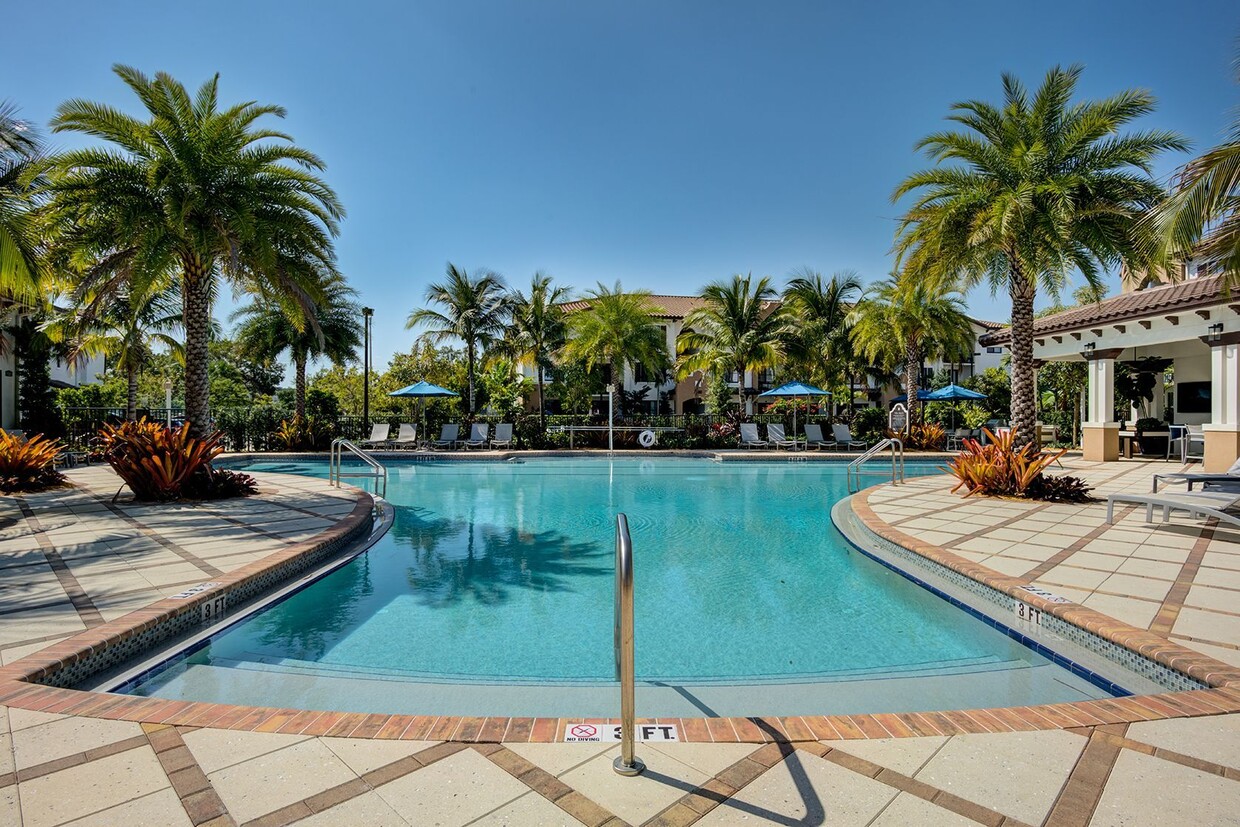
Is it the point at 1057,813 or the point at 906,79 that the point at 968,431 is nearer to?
the point at 906,79

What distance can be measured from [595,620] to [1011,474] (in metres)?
8.88

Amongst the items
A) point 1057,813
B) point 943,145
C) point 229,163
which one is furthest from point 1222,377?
point 229,163

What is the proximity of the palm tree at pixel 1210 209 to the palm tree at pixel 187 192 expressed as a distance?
13.5 metres

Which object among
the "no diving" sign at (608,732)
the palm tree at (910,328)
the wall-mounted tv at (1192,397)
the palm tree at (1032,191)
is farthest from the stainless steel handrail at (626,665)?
the wall-mounted tv at (1192,397)

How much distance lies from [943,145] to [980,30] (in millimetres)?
1979

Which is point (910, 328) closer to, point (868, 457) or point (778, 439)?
Answer: point (778, 439)

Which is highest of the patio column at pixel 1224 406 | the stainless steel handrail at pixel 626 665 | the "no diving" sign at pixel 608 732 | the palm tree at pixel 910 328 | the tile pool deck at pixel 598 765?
the palm tree at pixel 910 328

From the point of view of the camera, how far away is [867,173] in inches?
697

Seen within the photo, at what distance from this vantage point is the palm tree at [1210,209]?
672cm

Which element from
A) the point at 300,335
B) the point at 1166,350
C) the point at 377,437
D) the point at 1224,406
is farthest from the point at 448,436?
the point at 1166,350

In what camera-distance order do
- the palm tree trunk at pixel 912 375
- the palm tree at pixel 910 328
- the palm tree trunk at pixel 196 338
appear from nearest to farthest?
the palm tree trunk at pixel 196 338, the palm tree at pixel 910 328, the palm tree trunk at pixel 912 375

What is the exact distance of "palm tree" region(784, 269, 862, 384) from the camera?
26484 millimetres

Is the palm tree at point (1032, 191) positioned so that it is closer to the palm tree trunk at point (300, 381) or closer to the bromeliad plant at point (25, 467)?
the bromeliad plant at point (25, 467)

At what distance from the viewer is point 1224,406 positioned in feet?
43.5
